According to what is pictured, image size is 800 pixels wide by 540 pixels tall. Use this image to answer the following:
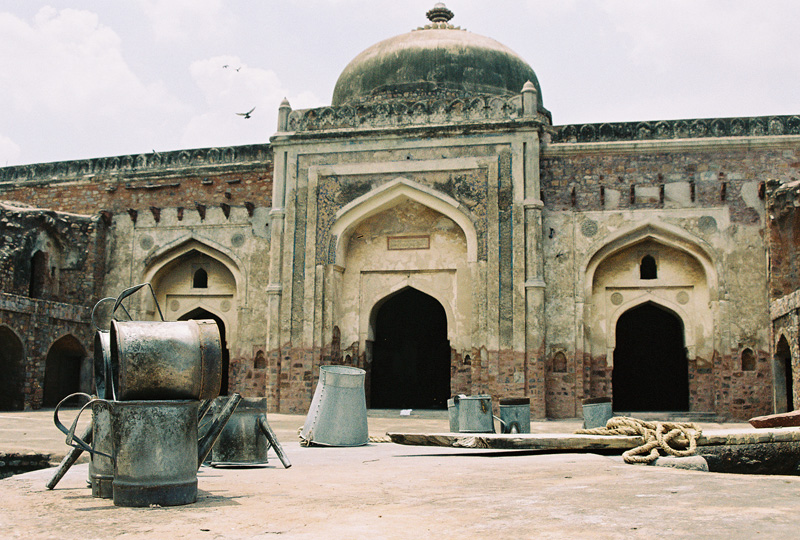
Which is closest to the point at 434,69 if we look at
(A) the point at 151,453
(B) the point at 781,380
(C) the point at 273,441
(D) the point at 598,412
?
(B) the point at 781,380

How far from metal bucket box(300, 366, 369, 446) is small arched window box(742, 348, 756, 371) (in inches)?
274

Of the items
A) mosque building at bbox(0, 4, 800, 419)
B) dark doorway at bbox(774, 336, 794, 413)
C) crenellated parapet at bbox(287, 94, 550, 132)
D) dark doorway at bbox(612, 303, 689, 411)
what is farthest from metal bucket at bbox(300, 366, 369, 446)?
dark doorway at bbox(612, 303, 689, 411)

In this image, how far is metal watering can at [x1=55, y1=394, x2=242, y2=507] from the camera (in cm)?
316

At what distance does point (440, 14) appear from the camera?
16.1 m

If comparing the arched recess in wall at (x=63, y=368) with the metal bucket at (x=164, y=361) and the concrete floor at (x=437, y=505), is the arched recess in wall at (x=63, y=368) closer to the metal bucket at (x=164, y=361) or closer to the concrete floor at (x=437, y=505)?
the concrete floor at (x=437, y=505)

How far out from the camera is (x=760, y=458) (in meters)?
5.20

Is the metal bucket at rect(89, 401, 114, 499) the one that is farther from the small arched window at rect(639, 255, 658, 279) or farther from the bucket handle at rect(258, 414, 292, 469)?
the small arched window at rect(639, 255, 658, 279)

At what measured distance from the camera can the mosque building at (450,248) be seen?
11438 millimetres

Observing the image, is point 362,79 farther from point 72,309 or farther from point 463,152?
point 72,309

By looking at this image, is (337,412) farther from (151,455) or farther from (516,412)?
(151,455)

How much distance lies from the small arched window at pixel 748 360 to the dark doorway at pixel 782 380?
1.03ft

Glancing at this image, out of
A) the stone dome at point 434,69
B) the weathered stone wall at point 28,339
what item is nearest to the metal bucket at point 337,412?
the weathered stone wall at point 28,339

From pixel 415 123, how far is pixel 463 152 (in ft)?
2.90

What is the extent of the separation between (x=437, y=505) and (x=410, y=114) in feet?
32.4
